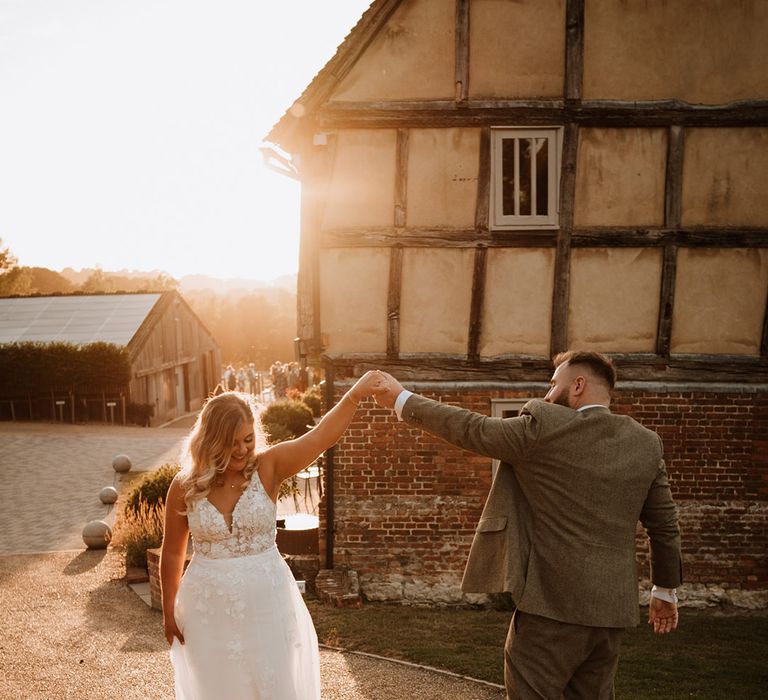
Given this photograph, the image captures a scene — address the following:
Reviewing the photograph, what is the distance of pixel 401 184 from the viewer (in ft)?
26.1

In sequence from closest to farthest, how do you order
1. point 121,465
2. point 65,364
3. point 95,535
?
point 95,535 < point 121,465 < point 65,364

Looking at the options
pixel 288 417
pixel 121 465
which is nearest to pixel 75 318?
pixel 121 465

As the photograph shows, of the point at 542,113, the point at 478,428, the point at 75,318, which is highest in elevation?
the point at 542,113

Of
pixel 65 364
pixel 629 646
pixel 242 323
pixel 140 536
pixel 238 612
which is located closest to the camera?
pixel 238 612

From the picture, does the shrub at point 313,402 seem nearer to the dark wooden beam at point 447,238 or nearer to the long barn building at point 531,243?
the long barn building at point 531,243

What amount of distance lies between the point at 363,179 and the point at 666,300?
3.73 metres

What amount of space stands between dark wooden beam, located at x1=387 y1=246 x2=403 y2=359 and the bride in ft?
14.8

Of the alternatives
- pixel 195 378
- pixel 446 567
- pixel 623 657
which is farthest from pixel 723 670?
pixel 195 378

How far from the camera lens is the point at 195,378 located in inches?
1363

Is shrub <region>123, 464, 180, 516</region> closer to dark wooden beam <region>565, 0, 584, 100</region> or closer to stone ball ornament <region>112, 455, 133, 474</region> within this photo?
stone ball ornament <region>112, 455, 133, 474</region>

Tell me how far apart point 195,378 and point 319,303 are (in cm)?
2786

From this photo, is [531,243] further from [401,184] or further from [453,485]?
[453,485]

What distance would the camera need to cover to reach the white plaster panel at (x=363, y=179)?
314 inches

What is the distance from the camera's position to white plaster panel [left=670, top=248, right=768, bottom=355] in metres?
7.98
